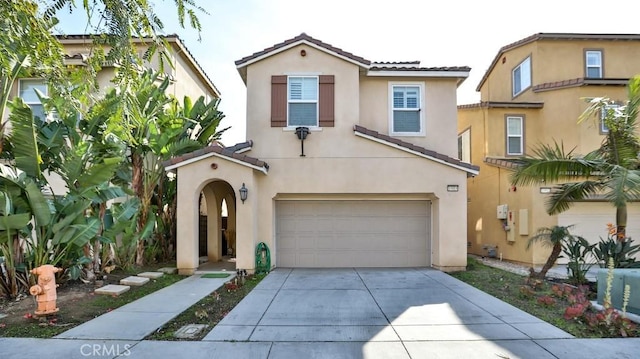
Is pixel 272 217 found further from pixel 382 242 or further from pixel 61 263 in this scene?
pixel 61 263

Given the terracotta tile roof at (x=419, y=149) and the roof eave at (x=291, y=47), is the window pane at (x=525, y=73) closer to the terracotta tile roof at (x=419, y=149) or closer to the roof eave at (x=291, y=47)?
the terracotta tile roof at (x=419, y=149)

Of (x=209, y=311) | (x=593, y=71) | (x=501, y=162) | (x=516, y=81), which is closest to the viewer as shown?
(x=209, y=311)

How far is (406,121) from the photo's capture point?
12977 millimetres

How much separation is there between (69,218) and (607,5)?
10688 mm

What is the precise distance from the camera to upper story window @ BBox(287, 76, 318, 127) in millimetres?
12258

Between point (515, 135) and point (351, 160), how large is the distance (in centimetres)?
784

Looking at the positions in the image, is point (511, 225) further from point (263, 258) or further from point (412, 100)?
point (263, 258)

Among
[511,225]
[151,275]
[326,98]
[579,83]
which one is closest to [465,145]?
[511,225]

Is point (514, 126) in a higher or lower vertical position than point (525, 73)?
lower

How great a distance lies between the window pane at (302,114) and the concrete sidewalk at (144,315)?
5318 mm

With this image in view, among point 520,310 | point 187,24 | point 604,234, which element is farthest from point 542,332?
point 604,234

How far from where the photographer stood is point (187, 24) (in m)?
4.39

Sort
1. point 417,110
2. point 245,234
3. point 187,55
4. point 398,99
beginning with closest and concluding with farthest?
point 245,234 < point 417,110 < point 398,99 < point 187,55

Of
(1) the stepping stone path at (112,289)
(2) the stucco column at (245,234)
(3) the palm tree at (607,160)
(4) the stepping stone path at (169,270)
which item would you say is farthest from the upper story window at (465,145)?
(1) the stepping stone path at (112,289)
